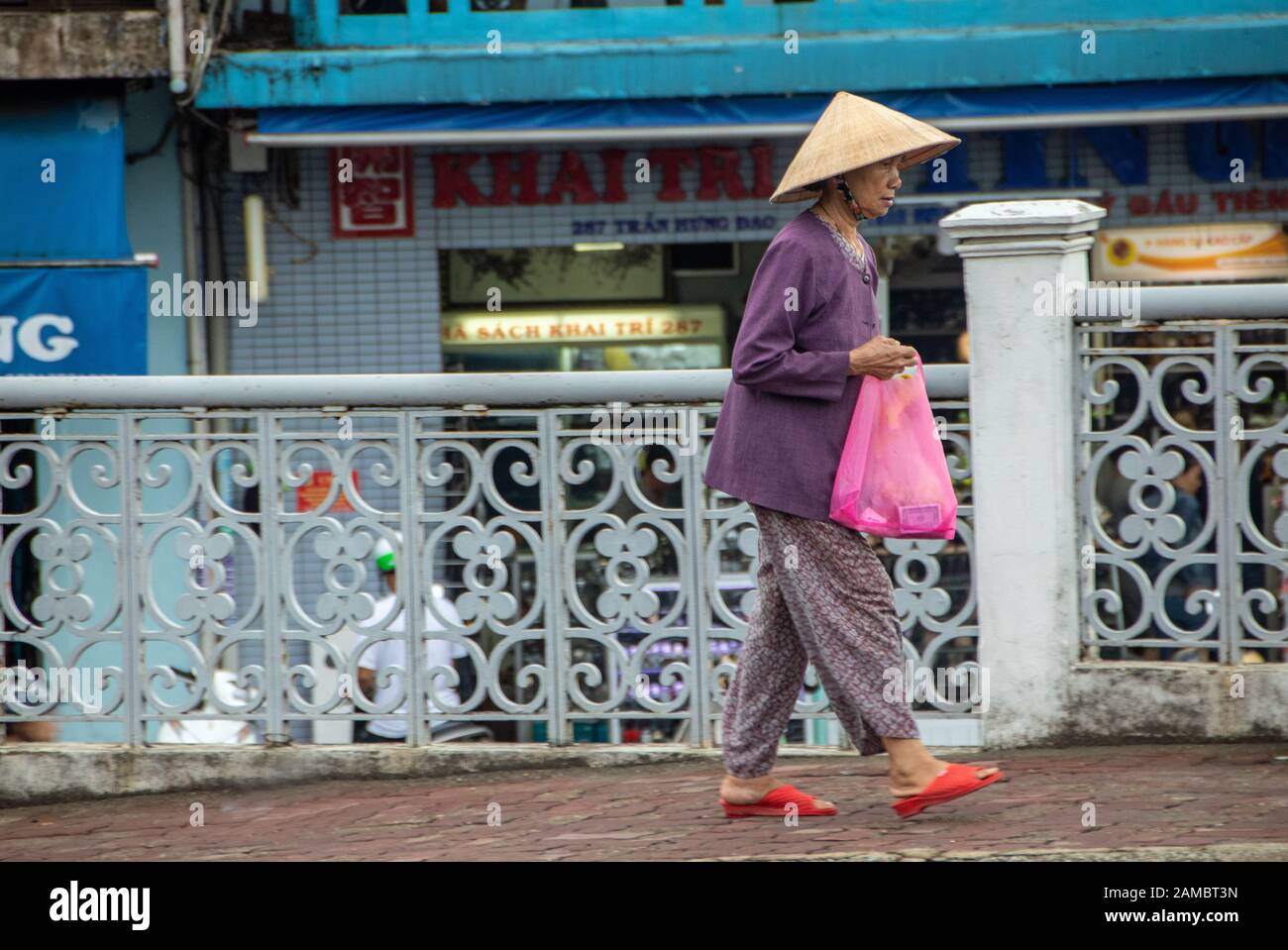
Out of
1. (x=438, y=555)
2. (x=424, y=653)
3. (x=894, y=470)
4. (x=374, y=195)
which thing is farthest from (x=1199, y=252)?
(x=894, y=470)

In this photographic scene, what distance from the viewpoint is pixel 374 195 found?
11.5 metres

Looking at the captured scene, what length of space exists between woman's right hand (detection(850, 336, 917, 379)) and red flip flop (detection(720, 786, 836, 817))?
1122 millimetres

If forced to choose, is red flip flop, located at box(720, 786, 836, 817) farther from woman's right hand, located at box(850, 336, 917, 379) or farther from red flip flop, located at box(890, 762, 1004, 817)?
woman's right hand, located at box(850, 336, 917, 379)

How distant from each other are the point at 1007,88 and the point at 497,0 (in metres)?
3.04

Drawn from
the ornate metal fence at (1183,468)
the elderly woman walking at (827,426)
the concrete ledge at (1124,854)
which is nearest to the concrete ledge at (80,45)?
the ornate metal fence at (1183,468)

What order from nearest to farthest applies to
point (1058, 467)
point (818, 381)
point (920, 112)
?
point (818, 381) → point (1058, 467) → point (920, 112)

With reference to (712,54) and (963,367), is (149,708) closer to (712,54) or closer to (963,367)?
(963,367)

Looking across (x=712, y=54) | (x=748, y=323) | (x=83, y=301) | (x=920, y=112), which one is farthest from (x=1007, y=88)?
(x=748, y=323)

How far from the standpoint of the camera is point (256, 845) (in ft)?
16.6

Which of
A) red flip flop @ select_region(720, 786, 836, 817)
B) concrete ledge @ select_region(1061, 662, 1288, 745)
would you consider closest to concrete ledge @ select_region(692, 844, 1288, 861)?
red flip flop @ select_region(720, 786, 836, 817)

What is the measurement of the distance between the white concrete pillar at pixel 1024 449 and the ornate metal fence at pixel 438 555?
0.31 ft

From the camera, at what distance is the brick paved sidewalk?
14.9 feet

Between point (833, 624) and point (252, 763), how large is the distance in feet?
7.22

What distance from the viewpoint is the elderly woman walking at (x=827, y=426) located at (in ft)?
15.0
